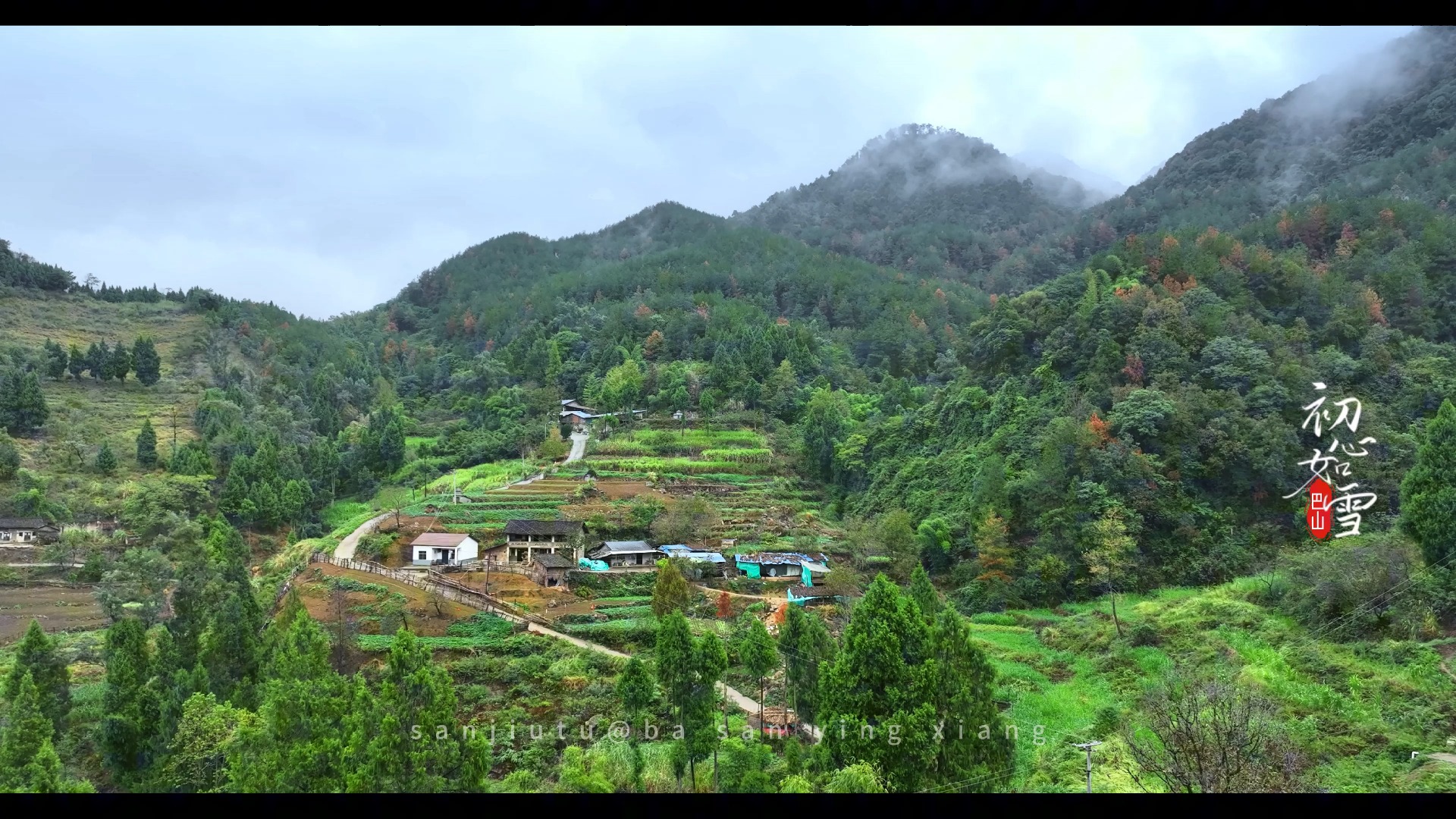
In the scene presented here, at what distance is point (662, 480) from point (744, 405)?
9.59 m

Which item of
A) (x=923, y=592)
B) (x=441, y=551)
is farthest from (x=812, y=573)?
(x=441, y=551)

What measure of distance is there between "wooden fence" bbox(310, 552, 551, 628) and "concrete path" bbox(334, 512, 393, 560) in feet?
2.18

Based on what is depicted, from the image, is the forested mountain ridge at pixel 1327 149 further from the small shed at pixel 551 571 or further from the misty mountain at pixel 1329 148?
the small shed at pixel 551 571

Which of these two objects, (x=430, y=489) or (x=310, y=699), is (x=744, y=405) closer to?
(x=430, y=489)

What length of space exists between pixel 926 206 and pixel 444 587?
72045mm

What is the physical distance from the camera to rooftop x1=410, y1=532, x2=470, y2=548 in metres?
→ 21.6

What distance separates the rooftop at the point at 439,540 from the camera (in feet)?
70.7

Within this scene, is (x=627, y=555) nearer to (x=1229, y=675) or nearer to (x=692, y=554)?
(x=692, y=554)

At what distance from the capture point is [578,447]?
3503cm

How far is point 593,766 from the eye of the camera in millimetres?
9961

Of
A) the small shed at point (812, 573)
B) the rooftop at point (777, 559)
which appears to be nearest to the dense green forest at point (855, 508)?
the small shed at point (812, 573)

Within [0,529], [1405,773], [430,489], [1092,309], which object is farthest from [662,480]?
[1405,773]

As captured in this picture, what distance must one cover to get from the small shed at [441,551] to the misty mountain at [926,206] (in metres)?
52.1

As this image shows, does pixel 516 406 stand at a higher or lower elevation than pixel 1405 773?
higher
